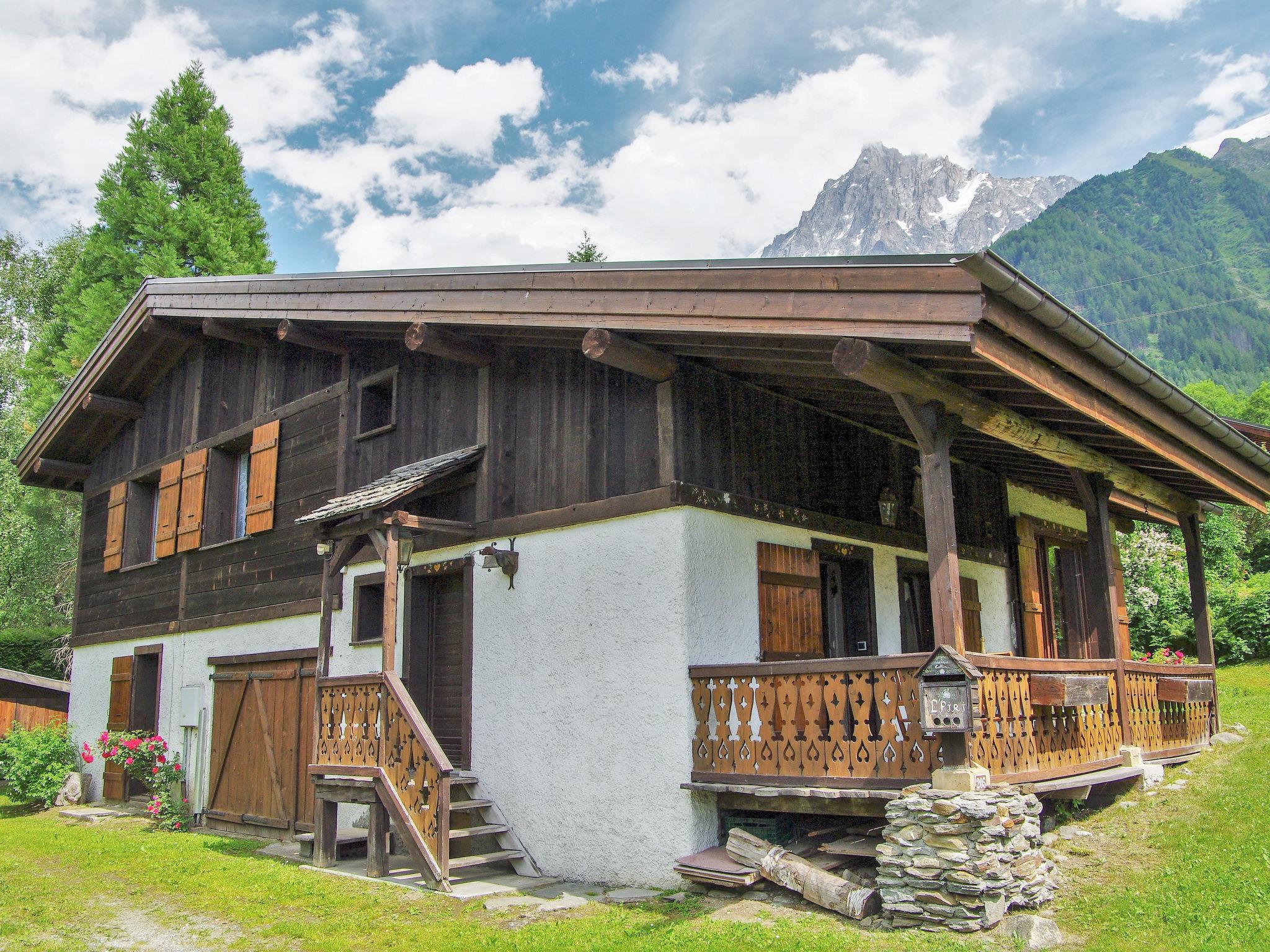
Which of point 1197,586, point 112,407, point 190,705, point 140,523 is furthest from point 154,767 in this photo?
point 1197,586

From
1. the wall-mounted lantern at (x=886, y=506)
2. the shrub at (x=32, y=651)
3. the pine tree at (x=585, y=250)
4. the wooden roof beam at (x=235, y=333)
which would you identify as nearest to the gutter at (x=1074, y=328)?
the wall-mounted lantern at (x=886, y=506)

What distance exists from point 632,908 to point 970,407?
4.12 m

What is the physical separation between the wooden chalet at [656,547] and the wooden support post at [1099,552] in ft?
0.12

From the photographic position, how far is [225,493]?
45.0ft

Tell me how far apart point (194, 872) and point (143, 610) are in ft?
21.9

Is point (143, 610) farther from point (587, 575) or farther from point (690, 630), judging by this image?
point (690, 630)

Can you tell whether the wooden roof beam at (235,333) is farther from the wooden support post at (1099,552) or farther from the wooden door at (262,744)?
the wooden support post at (1099,552)

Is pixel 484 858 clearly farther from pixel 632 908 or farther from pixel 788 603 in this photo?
pixel 788 603

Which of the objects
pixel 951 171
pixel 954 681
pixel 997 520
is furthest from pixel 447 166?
pixel 951 171

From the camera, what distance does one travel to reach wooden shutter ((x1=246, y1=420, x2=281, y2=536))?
488 inches

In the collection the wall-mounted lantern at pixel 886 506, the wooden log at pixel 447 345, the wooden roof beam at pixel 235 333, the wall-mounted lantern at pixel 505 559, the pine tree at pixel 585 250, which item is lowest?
the wall-mounted lantern at pixel 505 559

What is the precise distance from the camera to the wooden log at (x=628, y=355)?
7.66 m

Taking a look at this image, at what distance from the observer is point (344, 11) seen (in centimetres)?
1444

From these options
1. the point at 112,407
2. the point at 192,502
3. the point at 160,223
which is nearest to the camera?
the point at 192,502
